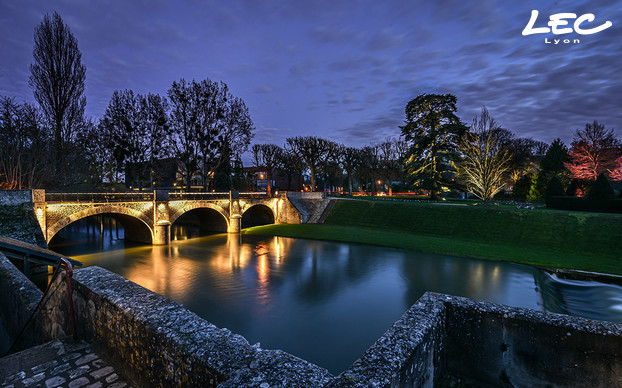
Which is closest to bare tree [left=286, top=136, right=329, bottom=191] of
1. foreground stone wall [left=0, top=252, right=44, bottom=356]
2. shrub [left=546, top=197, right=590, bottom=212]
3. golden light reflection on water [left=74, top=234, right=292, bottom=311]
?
golden light reflection on water [left=74, top=234, right=292, bottom=311]

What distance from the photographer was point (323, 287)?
60.6 feet

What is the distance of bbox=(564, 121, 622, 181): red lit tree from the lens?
39.8m

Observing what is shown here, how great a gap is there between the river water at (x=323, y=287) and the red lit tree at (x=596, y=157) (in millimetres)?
32081

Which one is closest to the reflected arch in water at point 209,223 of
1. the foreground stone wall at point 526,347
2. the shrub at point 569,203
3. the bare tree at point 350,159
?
the foreground stone wall at point 526,347

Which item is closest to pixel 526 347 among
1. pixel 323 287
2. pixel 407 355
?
pixel 407 355

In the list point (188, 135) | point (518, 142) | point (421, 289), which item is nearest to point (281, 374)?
point (421, 289)

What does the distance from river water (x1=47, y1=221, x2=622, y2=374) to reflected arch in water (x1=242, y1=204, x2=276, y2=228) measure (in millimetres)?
16408

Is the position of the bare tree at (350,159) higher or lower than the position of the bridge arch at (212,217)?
higher

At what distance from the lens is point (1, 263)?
9.11 m

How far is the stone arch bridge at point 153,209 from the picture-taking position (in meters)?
22.5

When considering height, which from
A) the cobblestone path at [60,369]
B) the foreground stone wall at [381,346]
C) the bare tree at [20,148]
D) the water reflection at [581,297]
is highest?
the bare tree at [20,148]

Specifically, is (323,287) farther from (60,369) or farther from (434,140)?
(434,140)

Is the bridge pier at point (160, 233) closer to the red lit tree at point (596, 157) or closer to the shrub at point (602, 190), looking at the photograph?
the shrub at point (602, 190)

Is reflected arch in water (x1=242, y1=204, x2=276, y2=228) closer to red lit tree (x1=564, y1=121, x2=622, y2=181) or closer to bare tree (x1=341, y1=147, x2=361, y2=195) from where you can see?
bare tree (x1=341, y1=147, x2=361, y2=195)
